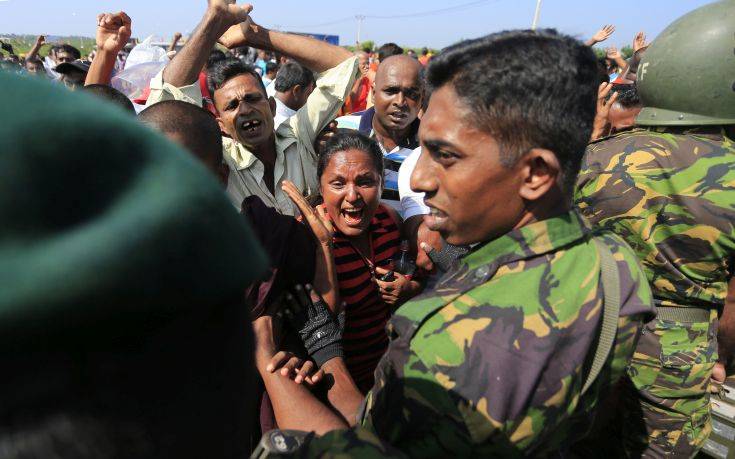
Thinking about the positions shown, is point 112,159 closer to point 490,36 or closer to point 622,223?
point 490,36

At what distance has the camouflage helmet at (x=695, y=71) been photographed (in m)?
2.11

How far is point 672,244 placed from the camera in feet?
6.76

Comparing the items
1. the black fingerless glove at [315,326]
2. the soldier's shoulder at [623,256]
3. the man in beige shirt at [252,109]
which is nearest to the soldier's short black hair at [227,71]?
the man in beige shirt at [252,109]

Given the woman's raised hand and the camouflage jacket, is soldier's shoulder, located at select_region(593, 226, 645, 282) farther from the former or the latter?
the woman's raised hand

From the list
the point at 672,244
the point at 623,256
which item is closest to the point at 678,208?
the point at 672,244

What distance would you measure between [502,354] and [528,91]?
2.01 feet

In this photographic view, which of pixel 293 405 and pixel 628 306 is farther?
pixel 293 405

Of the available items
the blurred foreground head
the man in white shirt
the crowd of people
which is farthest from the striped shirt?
the man in white shirt

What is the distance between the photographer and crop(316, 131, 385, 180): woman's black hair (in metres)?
2.55

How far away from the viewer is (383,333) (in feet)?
7.82

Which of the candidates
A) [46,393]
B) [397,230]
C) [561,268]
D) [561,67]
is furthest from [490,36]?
[397,230]

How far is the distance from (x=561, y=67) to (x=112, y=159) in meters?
1.06

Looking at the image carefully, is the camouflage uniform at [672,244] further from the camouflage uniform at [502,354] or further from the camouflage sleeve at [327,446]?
the camouflage sleeve at [327,446]

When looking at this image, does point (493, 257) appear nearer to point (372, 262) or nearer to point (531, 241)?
point (531, 241)
